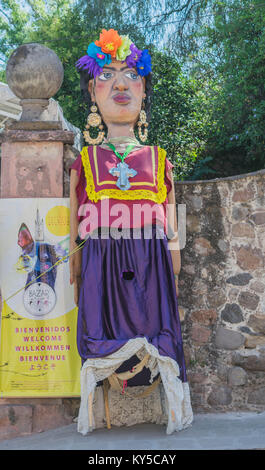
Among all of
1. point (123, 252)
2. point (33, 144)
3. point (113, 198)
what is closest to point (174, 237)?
point (123, 252)

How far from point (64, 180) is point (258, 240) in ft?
4.82

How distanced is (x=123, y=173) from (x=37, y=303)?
41.6 inches

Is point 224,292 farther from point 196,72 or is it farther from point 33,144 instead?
point 196,72

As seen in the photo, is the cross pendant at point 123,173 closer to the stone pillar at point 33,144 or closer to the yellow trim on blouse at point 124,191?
the yellow trim on blouse at point 124,191

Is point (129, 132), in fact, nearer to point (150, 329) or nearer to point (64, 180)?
point (64, 180)

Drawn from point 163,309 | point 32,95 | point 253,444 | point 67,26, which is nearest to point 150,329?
point 163,309

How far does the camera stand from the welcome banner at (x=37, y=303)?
152 inches

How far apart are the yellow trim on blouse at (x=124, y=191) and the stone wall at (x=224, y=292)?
522 mm

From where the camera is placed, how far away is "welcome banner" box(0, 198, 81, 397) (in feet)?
12.7

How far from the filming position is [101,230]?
12.3ft

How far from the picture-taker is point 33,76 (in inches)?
163

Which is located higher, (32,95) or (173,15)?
(173,15)

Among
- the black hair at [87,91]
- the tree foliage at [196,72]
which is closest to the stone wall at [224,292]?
the black hair at [87,91]

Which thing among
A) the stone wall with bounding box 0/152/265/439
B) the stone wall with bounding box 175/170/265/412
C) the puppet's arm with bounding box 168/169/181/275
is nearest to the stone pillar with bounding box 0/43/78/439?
the stone wall with bounding box 0/152/265/439
